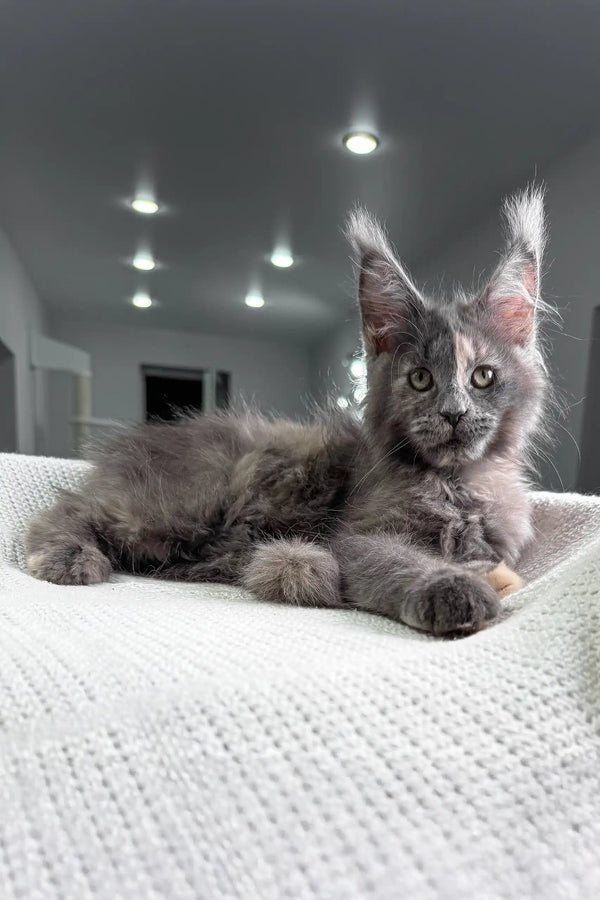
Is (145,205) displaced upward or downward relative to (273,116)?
downward

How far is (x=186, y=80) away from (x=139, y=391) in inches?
125

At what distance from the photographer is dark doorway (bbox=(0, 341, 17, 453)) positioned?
14.8 feet

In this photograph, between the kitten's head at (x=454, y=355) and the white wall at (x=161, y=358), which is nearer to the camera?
the kitten's head at (x=454, y=355)

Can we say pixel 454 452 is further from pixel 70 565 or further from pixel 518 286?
pixel 70 565

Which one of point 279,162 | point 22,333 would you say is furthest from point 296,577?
point 22,333

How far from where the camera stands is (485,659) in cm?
57

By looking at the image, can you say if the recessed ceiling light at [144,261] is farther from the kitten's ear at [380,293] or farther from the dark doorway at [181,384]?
the kitten's ear at [380,293]

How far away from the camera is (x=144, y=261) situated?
15.0 feet

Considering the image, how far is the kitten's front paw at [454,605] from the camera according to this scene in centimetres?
75

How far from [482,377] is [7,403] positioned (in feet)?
13.6

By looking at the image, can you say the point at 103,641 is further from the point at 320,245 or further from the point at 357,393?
the point at 320,245

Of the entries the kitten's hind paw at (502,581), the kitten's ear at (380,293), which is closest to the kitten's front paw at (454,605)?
the kitten's hind paw at (502,581)

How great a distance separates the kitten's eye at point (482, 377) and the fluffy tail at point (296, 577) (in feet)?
1.24

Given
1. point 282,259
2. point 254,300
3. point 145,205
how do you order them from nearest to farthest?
point 145,205 → point 282,259 → point 254,300
